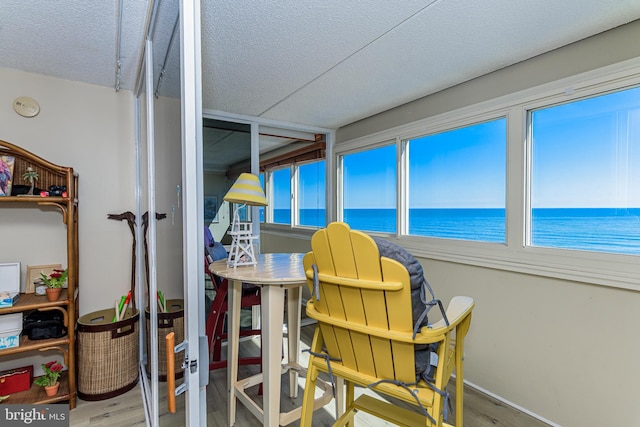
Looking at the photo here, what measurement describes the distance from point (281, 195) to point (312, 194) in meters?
0.40

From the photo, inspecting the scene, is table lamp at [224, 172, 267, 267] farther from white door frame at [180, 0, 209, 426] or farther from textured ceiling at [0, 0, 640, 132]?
white door frame at [180, 0, 209, 426]

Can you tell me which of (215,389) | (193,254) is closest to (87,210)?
(215,389)

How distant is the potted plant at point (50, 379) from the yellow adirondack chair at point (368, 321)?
1863mm

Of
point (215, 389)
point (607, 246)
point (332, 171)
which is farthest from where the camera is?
point (332, 171)

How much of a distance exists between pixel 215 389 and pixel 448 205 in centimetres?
239

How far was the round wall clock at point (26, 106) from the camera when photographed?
2.23 meters

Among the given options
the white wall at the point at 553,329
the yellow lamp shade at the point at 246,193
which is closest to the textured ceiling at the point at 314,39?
the white wall at the point at 553,329

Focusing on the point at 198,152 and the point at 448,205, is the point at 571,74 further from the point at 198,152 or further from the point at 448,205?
the point at 198,152

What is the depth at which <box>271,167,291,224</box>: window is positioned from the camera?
384cm

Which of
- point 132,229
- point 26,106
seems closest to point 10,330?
point 132,229

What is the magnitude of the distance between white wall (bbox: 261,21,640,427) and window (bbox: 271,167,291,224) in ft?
6.56

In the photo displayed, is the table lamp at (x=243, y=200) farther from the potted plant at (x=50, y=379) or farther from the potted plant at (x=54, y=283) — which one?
the potted plant at (x=50, y=379)

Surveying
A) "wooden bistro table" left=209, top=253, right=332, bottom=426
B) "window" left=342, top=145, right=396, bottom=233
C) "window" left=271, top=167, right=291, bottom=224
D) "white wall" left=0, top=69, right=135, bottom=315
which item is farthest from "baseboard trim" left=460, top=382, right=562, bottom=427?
"white wall" left=0, top=69, right=135, bottom=315

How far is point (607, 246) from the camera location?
5.95 feet
